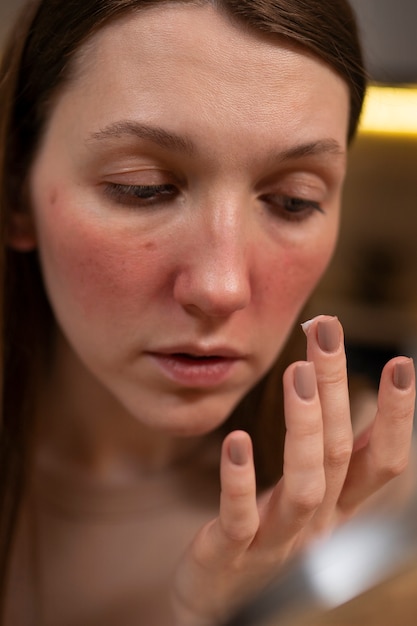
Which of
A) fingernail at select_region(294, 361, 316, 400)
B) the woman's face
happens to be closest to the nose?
the woman's face

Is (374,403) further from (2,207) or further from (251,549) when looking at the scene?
(2,207)

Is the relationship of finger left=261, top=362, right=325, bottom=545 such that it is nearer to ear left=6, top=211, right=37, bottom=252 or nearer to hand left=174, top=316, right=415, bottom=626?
hand left=174, top=316, right=415, bottom=626

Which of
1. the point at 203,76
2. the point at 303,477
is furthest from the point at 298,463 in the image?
the point at 203,76

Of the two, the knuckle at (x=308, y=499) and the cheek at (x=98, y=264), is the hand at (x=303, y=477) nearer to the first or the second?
the knuckle at (x=308, y=499)

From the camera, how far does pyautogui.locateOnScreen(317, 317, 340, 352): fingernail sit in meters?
0.34

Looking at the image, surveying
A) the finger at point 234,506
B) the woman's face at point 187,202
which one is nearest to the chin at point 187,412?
the woman's face at point 187,202

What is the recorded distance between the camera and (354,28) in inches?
19.8

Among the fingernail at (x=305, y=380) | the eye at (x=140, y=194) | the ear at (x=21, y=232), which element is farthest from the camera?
the ear at (x=21, y=232)

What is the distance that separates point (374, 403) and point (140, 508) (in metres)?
0.24

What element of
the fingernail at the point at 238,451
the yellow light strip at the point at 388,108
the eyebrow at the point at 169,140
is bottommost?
the fingernail at the point at 238,451

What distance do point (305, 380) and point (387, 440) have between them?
0.08 metres

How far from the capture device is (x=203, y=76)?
417mm

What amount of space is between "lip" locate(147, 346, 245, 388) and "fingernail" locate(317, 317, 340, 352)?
0.45 feet

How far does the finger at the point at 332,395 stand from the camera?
1.12 feet
